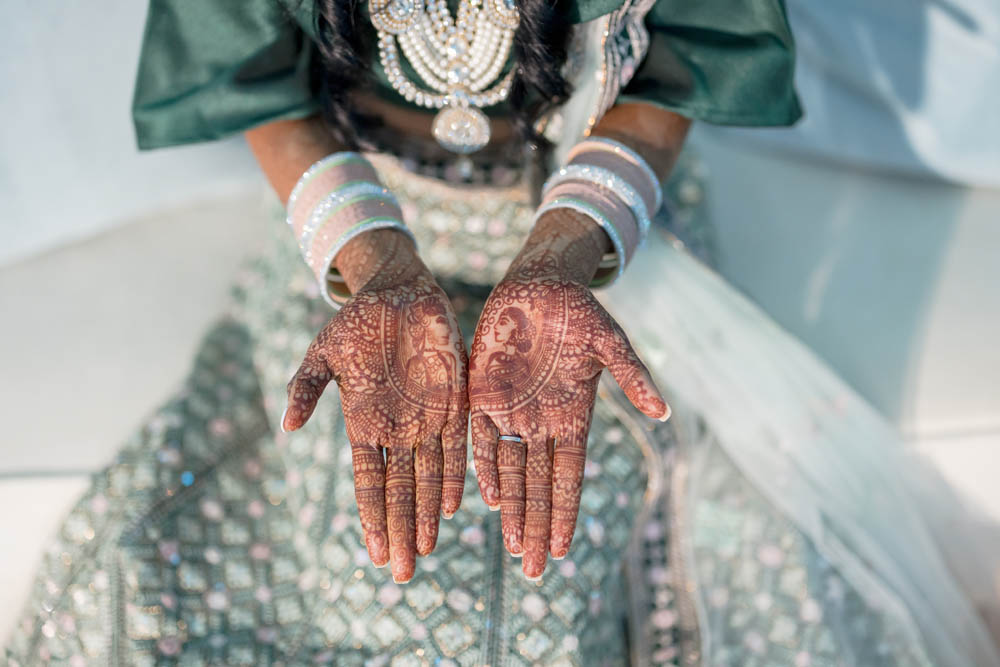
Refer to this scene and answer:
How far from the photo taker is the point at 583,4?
646 millimetres

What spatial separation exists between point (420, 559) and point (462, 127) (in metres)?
0.39

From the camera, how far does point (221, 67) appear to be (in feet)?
2.30

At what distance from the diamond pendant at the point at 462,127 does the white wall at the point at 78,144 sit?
1.94 feet

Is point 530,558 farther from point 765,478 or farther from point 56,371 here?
point 56,371

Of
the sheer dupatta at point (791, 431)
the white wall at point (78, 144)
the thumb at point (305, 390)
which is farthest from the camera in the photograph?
the white wall at point (78, 144)

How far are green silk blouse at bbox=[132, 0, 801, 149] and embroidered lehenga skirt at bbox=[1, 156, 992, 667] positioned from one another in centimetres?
17

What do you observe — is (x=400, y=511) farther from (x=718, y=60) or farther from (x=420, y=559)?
(x=718, y=60)

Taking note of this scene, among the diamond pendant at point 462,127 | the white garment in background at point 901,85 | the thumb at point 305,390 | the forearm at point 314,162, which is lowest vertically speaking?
the white garment in background at point 901,85

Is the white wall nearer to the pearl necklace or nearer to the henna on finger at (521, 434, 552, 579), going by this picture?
the pearl necklace

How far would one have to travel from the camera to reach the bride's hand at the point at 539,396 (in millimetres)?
586

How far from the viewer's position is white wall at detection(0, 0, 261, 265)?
111 centimetres

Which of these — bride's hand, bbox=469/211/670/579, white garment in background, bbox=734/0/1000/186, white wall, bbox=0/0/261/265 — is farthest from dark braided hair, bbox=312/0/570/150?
white garment in background, bbox=734/0/1000/186

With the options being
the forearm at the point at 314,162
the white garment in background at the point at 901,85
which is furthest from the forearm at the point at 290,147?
the white garment in background at the point at 901,85

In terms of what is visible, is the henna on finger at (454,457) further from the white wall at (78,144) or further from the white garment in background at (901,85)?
the white garment in background at (901,85)
